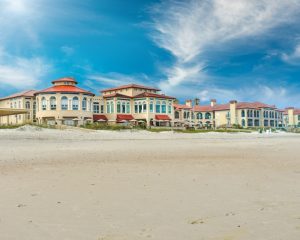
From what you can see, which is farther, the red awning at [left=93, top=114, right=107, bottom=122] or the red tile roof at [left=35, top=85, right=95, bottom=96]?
the red awning at [left=93, top=114, right=107, bottom=122]

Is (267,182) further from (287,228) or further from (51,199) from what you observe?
(51,199)

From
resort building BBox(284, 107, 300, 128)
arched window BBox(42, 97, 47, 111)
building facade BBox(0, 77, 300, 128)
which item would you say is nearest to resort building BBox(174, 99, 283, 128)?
building facade BBox(0, 77, 300, 128)

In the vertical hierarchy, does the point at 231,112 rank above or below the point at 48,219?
above

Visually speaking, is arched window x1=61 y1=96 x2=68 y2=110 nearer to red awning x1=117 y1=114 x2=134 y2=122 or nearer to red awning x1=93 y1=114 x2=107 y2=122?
red awning x1=93 y1=114 x2=107 y2=122

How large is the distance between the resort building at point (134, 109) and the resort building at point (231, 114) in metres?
21.1

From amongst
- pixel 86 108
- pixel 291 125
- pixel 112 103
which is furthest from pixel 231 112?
pixel 86 108

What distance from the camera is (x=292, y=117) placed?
11562 cm

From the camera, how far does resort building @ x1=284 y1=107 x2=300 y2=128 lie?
115250mm

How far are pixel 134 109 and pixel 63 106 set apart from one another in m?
15.2

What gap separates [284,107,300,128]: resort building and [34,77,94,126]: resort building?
80.9 metres

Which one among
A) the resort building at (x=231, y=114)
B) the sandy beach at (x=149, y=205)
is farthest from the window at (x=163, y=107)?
the sandy beach at (x=149, y=205)

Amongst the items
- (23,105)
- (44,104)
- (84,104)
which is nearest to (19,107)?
(23,105)

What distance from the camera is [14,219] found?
553 cm

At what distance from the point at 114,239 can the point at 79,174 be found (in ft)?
19.6
